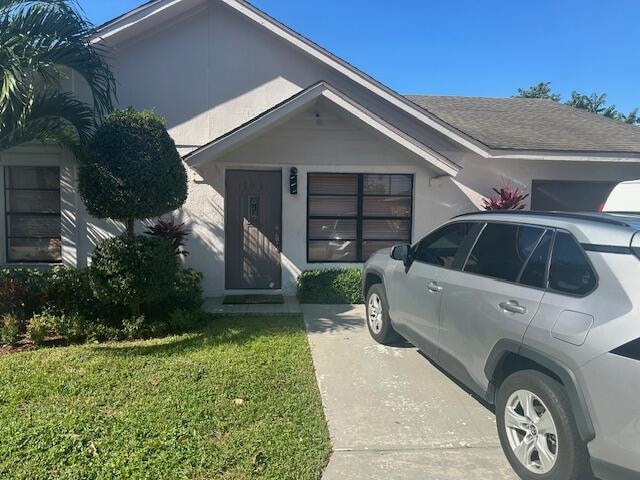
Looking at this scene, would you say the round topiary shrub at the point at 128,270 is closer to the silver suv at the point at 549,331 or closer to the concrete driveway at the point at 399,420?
the concrete driveway at the point at 399,420

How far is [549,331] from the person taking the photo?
2855 millimetres

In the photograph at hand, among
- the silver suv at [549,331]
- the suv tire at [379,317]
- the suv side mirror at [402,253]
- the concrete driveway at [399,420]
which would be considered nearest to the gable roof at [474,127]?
the suv tire at [379,317]

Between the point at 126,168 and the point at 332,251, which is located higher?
the point at 126,168

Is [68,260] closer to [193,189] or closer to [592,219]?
[193,189]

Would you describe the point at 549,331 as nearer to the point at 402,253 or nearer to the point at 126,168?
the point at 402,253

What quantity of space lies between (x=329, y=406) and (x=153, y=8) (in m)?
7.56

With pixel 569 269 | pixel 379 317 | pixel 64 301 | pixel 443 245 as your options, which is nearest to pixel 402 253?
pixel 443 245

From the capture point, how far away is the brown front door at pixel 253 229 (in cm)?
902

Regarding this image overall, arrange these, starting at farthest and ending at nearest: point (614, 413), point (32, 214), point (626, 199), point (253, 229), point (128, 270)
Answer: point (253, 229) < point (32, 214) < point (128, 270) < point (626, 199) < point (614, 413)

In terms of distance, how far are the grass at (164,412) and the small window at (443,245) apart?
173 centimetres

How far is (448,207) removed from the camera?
9367mm

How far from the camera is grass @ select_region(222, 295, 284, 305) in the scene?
8.32 m

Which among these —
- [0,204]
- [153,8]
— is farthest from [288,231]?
[0,204]

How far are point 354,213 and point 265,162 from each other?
77.3 inches
